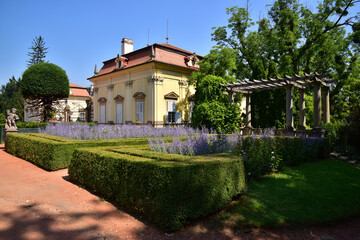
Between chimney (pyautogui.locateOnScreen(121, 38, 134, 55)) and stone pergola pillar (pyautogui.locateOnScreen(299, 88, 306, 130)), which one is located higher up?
chimney (pyautogui.locateOnScreen(121, 38, 134, 55))

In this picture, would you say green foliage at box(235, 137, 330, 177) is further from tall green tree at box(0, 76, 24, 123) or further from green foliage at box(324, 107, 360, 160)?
tall green tree at box(0, 76, 24, 123)

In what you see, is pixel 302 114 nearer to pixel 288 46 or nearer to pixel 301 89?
pixel 301 89

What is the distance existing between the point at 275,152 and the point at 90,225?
505cm

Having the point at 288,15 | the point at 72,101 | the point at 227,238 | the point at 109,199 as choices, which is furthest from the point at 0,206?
the point at 72,101

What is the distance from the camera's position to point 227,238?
10.9 feet

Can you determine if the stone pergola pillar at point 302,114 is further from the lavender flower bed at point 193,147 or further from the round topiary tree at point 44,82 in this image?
the round topiary tree at point 44,82

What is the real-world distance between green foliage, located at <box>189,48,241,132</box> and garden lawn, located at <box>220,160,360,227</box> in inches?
244

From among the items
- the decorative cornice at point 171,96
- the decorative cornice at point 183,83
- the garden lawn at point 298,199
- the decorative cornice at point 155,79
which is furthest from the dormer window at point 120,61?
the garden lawn at point 298,199

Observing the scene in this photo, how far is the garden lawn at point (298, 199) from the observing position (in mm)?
3896

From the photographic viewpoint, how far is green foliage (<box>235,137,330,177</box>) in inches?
220

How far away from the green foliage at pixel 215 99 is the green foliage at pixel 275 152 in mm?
4944

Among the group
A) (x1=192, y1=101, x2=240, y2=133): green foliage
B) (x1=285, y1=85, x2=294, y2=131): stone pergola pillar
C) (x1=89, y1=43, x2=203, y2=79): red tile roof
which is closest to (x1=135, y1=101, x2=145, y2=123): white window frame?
(x1=89, y1=43, x2=203, y2=79): red tile roof

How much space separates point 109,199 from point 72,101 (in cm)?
3905

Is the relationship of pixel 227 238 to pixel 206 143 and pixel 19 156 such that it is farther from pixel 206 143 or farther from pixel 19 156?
pixel 19 156
